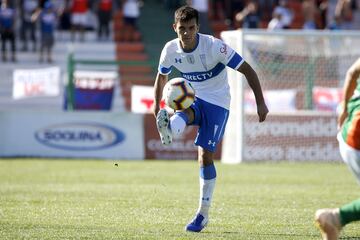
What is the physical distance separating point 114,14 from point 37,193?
18.6m

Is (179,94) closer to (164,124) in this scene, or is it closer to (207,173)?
(164,124)

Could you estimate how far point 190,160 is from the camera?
836 inches

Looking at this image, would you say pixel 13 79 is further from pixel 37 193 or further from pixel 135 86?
pixel 37 193

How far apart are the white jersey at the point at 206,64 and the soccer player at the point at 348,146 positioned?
2574mm

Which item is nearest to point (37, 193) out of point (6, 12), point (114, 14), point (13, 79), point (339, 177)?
point (339, 177)

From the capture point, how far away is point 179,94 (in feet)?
29.3

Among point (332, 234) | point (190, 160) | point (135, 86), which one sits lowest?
point (190, 160)

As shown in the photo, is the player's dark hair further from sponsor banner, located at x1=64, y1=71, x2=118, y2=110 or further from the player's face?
sponsor banner, located at x1=64, y1=71, x2=118, y2=110

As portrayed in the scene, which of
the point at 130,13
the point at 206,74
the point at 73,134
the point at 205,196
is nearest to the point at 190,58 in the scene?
the point at 206,74

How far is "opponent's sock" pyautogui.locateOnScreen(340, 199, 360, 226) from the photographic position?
677 cm

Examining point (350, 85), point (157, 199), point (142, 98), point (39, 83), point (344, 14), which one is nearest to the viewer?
point (350, 85)

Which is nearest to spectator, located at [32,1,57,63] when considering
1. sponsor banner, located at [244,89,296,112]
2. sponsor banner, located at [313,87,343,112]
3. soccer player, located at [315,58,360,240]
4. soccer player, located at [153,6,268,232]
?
sponsor banner, located at [244,89,296,112]

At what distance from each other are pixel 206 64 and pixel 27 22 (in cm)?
1980

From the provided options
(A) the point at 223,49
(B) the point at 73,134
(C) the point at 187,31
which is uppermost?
(C) the point at 187,31
